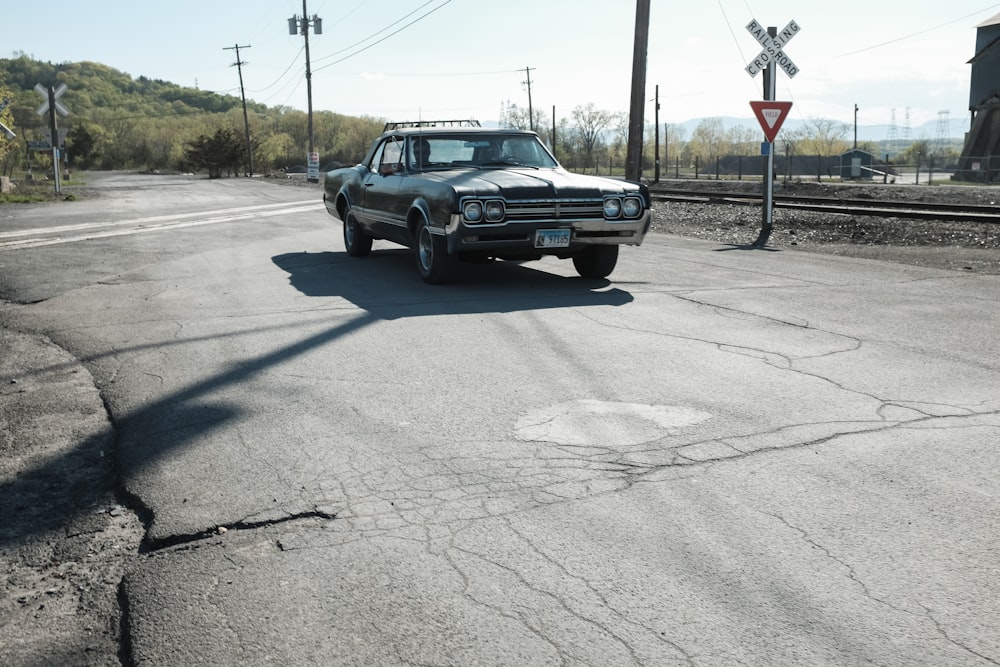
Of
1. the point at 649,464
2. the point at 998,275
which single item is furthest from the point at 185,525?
the point at 998,275

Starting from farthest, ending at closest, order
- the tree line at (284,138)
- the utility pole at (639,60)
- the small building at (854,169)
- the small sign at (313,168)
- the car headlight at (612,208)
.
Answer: the tree line at (284,138) < the small building at (854,169) < the small sign at (313,168) < the utility pole at (639,60) < the car headlight at (612,208)

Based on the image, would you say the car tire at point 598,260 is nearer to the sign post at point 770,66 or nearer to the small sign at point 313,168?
the sign post at point 770,66

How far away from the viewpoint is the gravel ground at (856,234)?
12.6 m

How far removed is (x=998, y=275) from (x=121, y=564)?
10121 millimetres

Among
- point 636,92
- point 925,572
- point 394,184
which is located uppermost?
point 636,92

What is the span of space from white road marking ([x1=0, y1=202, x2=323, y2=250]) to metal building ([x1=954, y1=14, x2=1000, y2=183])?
57.0 m

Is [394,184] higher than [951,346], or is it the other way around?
[394,184]

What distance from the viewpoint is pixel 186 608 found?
2.94 m

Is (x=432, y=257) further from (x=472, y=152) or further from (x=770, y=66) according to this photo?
(x=770, y=66)

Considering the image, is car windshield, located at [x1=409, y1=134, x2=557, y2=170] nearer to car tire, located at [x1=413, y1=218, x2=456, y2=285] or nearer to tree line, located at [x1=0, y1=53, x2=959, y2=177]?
car tire, located at [x1=413, y1=218, x2=456, y2=285]

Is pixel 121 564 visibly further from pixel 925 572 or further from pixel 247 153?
pixel 247 153

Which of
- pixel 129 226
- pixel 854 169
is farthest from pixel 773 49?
pixel 854 169

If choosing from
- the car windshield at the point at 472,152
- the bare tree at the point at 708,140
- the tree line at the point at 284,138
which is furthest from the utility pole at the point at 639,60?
the bare tree at the point at 708,140

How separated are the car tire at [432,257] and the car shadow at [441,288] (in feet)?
0.38
